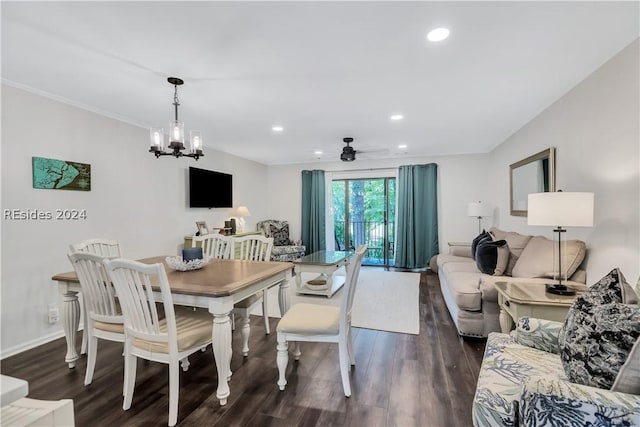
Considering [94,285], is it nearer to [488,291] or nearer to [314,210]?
[488,291]


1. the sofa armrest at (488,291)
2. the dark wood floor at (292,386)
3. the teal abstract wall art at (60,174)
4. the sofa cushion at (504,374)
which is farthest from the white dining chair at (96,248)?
the sofa armrest at (488,291)

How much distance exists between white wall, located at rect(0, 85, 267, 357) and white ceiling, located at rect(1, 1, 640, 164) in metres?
0.25

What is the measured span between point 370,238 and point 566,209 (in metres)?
4.87

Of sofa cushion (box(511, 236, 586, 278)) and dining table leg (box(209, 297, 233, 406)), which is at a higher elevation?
sofa cushion (box(511, 236, 586, 278))

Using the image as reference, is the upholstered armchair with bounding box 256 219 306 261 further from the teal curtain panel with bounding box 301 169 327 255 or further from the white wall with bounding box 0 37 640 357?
the white wall with bounding box 0 37 640 357

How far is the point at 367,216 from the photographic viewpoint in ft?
22.4

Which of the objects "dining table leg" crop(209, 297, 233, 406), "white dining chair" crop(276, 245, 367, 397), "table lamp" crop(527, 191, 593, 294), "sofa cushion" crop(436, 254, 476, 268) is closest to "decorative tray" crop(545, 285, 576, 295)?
"table lamp" crop(527, 191, 593, 294)

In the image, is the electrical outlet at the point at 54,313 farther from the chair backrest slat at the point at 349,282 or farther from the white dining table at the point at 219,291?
the chair backrest slat at the point at 349,282

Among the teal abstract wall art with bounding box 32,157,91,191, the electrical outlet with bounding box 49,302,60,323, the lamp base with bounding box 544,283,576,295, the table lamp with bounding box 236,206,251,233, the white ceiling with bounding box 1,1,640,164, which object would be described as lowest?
the electrical outlet with bounding box 49,302,60,323

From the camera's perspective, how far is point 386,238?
6699mm

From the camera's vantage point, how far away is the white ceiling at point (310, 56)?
5.63ft

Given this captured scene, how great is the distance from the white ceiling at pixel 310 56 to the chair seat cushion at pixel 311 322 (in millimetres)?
1879

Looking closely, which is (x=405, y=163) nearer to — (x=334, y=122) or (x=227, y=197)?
(x=334, y=122)

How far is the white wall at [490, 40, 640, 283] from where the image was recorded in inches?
79.4
